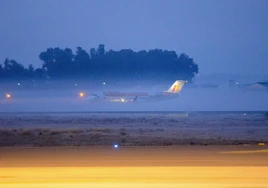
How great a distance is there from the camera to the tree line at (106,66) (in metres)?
97.6

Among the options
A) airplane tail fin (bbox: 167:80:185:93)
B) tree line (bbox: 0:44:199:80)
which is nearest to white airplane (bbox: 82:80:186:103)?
airplane tail fin (bbox: 167:80:185:93)

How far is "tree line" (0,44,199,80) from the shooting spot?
320 feet

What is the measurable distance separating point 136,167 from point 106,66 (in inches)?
3375

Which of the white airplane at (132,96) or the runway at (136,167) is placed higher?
the white airplane at (132,96)

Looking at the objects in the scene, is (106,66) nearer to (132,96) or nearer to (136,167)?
(132,96)

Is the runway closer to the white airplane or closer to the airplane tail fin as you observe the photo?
the white airplane

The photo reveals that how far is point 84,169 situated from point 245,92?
75746mm

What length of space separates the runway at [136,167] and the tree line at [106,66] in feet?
258

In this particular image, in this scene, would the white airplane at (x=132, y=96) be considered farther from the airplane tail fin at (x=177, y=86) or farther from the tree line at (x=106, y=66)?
the tree line at (x=106, y=66)

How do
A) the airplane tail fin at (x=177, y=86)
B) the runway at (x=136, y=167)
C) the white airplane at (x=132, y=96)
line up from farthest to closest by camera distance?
the airplane tail fin at (x=177, y=86)
the white airplane at (x=132, y=96)
the runway at (x=136, y=167)

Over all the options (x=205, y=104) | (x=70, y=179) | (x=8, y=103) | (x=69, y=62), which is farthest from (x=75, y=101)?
(x=70, y=179)

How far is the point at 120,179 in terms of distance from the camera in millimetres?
12234

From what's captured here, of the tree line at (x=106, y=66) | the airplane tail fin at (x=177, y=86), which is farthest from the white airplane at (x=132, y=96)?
the tree line at (x=106, y=66)

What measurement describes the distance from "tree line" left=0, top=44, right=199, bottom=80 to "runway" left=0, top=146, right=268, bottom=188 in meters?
78.5
